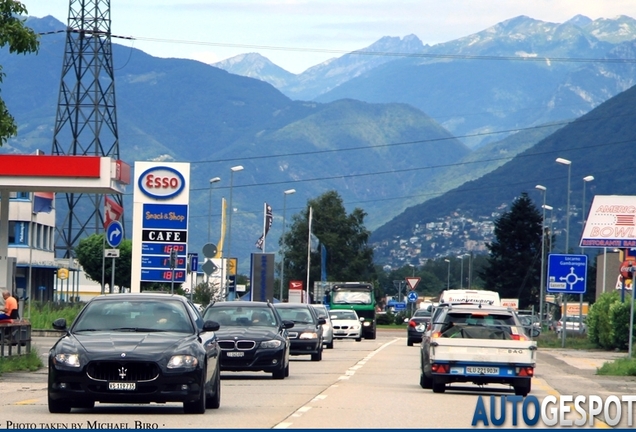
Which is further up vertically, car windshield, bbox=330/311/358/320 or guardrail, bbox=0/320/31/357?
guardrail, bbox=0/320/31/357

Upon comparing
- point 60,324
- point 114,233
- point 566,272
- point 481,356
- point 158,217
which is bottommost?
point 481,356

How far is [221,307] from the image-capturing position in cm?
2691

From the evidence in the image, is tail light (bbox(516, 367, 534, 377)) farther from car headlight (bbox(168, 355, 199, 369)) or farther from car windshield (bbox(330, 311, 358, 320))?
car windshield (bbox(330, 311, 358, 320))

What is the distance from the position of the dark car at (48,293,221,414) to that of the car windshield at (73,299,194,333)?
29mm

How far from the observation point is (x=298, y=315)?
3559cm

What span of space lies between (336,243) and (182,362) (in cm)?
13248

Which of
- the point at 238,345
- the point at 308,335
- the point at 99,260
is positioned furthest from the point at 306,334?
the point at 99,260

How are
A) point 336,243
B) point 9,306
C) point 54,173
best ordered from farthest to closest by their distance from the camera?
point 336,243 < point 54,173 < point 9,306

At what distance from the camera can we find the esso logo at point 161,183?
45.6m

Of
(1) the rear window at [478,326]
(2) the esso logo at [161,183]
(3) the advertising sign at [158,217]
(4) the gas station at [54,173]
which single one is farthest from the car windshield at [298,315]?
(1) the rear window at [478,326]

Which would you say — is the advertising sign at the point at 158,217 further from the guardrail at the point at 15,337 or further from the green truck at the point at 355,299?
the green truck at the point at 355,299

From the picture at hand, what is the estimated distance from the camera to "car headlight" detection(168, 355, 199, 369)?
15.7m

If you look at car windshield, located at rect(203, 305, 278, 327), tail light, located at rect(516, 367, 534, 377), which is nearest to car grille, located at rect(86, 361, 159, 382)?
tail light, located at rect(516, 367, 534, 377)

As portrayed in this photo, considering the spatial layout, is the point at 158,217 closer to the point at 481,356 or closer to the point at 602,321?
the point at 602,321
